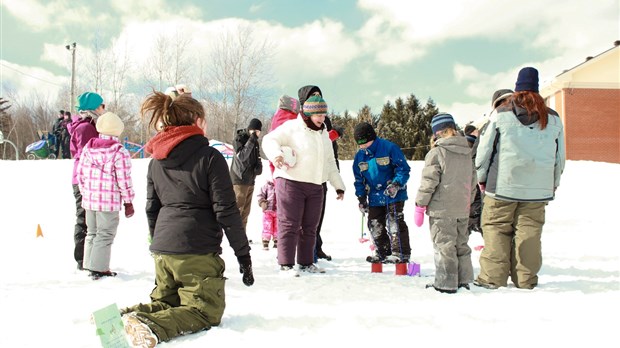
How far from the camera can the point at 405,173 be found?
18.1 feet

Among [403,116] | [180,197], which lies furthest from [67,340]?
[403,116]

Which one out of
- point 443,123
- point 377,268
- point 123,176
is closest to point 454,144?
point 443,123

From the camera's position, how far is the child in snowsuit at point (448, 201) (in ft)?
14.3

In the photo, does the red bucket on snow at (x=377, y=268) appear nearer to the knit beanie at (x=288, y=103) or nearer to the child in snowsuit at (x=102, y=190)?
the knit beanie at (x=288, y=103)

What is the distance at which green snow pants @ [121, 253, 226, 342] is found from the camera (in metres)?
3.06

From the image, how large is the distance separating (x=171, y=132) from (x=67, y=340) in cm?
155

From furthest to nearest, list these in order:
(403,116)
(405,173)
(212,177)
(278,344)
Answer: (403,116)
(405,173)
(212,177)
(278,344)

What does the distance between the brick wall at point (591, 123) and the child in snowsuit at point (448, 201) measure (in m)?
26.2

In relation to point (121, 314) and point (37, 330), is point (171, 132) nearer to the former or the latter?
point (121, 314)

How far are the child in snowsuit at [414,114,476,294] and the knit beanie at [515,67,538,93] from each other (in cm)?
84

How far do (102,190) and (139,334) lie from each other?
262 centimetres

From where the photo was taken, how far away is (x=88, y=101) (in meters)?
5.23

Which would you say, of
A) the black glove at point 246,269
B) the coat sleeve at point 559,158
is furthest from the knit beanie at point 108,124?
the coat sleeve at point 559,158

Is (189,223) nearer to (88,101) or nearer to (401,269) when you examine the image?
(401,269)
